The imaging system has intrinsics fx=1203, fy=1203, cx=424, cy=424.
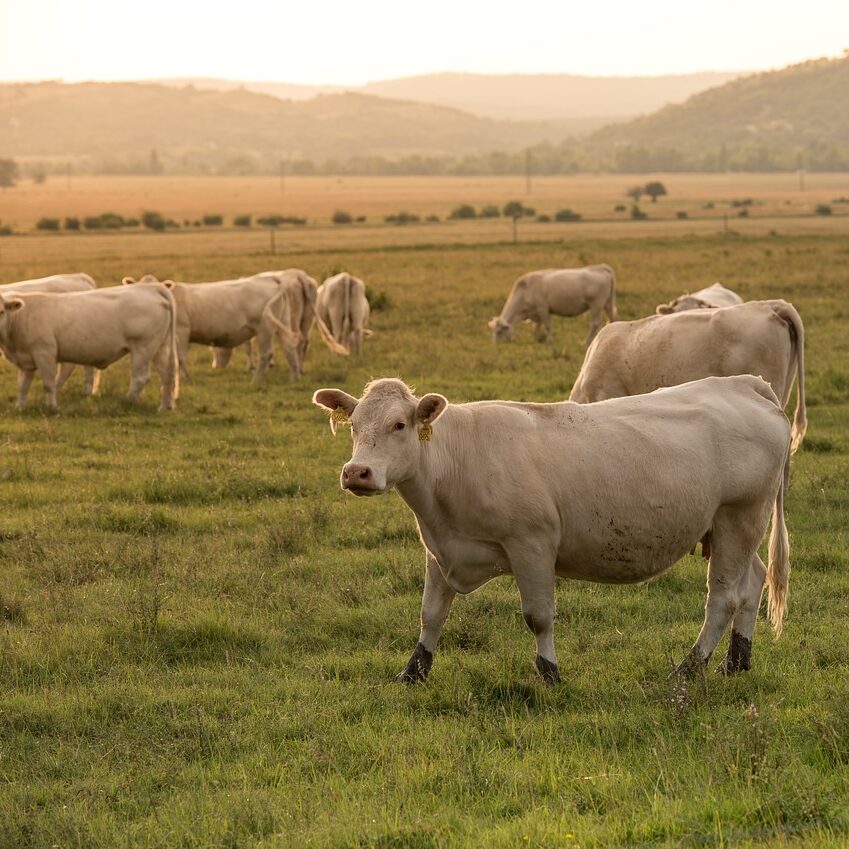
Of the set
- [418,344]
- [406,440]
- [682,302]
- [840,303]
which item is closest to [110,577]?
[406,440]

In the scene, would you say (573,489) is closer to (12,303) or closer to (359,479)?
(359,479)

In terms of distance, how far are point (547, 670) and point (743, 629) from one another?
1197 millimetres

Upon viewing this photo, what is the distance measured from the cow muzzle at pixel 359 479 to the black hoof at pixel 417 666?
121cm

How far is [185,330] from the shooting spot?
713 inches

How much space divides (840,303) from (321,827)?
2296 cm

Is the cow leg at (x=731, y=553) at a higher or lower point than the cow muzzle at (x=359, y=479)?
lower

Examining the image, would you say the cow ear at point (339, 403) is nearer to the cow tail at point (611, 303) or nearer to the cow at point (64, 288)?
the cow at point (64, 288)

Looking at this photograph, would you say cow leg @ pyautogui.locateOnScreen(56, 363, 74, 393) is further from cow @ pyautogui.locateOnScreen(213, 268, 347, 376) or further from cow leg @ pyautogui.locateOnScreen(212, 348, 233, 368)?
cow leg @ pyautogui.locateOnScreen(212, 348, 233, 368)

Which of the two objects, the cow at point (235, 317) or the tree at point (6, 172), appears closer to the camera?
the cow at point (235, 317)

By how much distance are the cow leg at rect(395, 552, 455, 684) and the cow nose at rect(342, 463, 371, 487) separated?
101 cm

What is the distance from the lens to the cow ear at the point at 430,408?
6.38 m

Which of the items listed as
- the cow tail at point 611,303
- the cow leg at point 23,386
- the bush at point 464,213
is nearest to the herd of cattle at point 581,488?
the cow leg at point 23,386

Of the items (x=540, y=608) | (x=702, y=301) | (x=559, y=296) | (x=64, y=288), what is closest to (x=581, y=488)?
(x=540, y=608)

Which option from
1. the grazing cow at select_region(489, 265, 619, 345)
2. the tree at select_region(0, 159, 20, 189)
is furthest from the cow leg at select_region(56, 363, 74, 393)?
the tree at select_region(0, 159, 20, 189)
